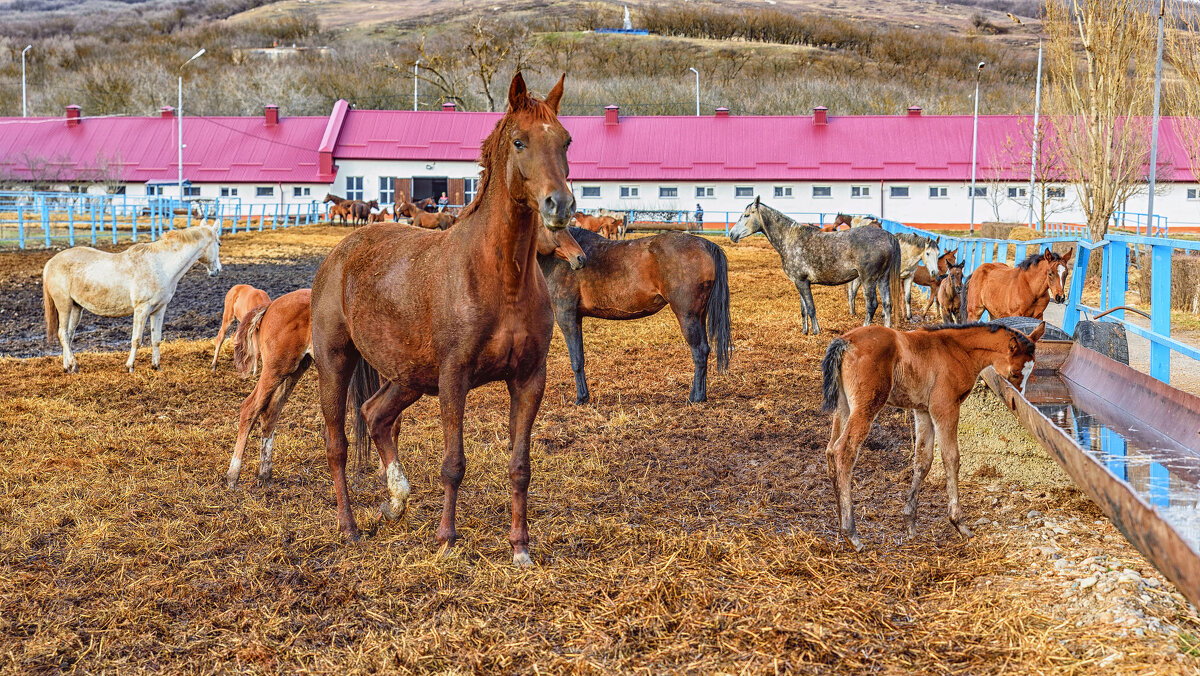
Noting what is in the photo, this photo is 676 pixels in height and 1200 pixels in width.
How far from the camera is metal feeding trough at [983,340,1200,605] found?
3207 mm

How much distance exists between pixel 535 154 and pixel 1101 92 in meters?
22.4

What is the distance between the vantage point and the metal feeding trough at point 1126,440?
3.21 m

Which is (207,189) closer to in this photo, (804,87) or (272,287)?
(272,287)

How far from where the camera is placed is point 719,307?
32.5 ft

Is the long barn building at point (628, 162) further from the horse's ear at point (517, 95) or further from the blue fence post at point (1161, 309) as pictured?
the horse's ear at point (517, 95)

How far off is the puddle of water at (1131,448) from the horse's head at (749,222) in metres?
9.65

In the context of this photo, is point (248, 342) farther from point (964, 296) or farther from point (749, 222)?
point (749, 222)

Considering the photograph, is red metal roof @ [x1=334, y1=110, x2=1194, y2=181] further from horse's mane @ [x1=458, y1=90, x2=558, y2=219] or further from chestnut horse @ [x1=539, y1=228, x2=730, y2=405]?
horse's mane @ [x1=458, y1=90, x2=558, y2=219]

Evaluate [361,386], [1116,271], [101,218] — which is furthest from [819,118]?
[361,386]

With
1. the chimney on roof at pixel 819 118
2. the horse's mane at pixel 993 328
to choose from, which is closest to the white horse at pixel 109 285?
the horse's mane at pixel 993 328

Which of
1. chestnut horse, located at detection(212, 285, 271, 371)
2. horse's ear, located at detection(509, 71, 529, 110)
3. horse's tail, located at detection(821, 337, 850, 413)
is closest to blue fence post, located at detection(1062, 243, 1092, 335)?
horse's tail, located at detection(821, 337, 850, 413)

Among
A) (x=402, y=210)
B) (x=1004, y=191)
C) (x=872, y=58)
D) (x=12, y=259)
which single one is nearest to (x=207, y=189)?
(x=402, y=210)

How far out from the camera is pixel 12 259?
837 inches

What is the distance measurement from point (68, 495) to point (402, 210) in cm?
3230
